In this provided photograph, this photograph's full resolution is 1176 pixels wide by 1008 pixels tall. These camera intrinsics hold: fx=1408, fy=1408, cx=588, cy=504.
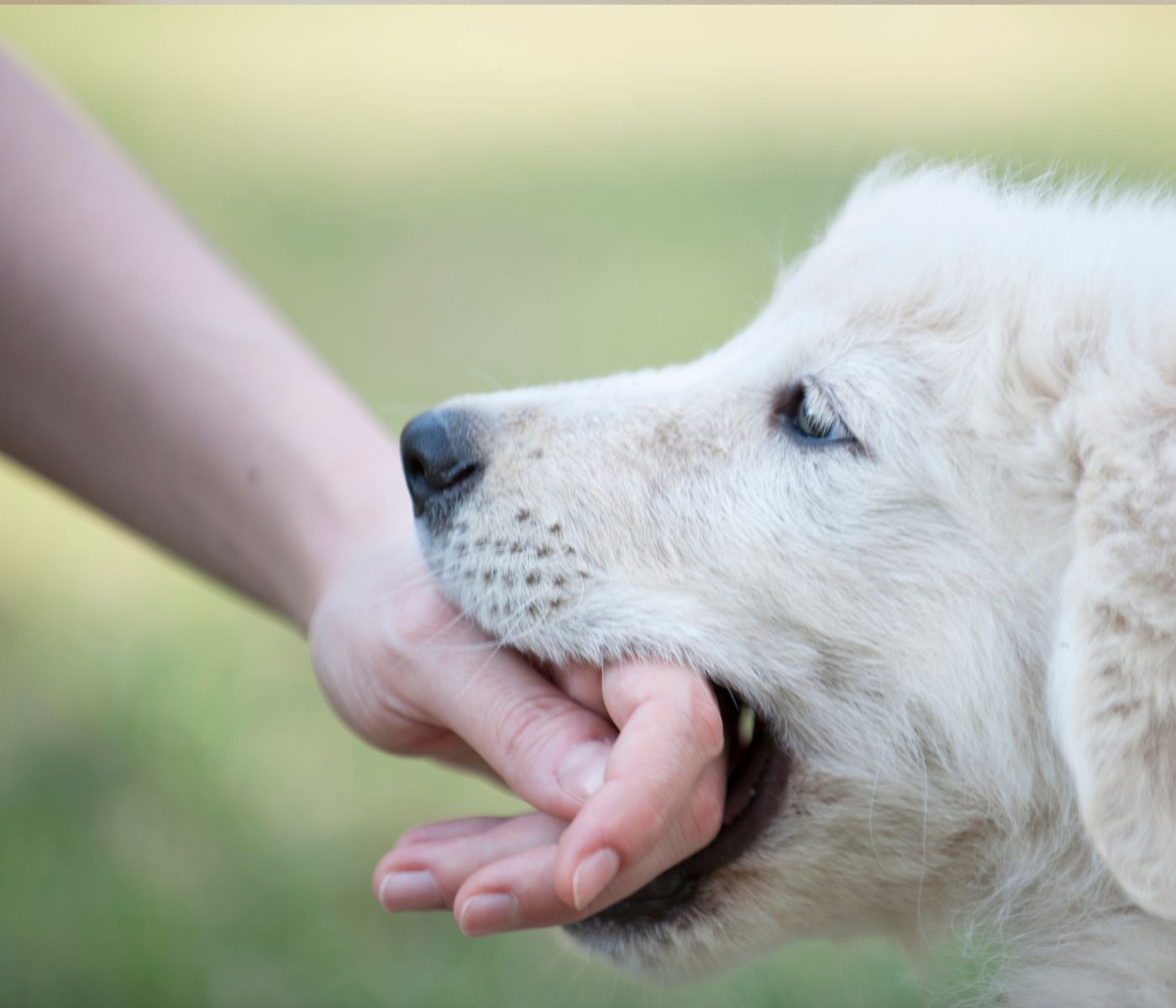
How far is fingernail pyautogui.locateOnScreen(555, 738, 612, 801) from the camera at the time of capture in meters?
2.03

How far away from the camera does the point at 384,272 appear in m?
9.23

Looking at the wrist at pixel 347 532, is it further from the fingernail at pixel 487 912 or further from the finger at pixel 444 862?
the fingernail at pixel 487 912

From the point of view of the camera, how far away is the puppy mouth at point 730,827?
7.63 feet

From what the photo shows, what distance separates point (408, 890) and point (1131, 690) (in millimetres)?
1086

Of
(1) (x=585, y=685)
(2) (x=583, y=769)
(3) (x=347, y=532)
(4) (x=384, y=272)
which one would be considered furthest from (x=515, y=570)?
(4) (x=384, y=272)

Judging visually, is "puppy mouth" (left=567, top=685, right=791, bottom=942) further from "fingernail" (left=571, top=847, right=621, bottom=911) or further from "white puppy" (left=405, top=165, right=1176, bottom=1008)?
"fingernail" (left=571, top=847, right=621, bottom=911)

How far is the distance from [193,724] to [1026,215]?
3.27m

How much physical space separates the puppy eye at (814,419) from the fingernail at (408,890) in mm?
959

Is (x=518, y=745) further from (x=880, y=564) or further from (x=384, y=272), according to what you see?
(x=384, y=272)

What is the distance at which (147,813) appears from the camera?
4.21m

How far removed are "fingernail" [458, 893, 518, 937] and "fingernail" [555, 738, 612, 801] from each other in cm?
18

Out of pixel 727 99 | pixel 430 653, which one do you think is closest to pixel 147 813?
pixel 430 653

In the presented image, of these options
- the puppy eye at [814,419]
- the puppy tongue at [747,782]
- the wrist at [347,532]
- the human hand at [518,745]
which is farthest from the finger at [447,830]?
the puppy eye at [814,419]

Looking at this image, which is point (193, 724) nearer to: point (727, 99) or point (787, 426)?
point (787, 426)
